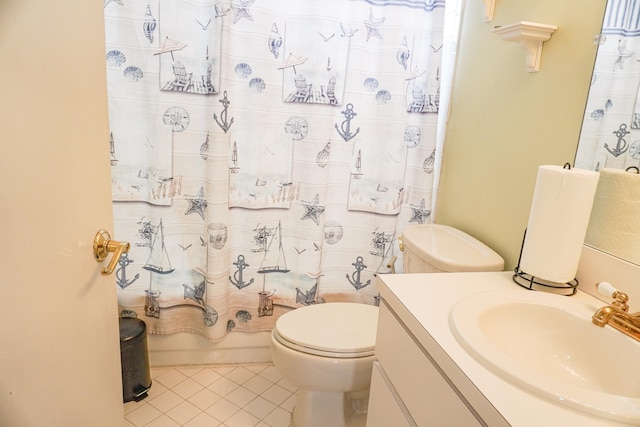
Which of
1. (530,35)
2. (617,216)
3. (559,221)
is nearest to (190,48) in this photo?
(530,35)

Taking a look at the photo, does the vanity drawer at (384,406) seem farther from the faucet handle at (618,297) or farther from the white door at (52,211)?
the white door at (52,211)

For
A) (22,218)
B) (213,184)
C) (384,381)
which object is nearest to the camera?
(22,218)

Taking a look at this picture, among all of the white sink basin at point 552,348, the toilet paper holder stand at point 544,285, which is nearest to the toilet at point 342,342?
the toilet paper holder stand at point 544,285

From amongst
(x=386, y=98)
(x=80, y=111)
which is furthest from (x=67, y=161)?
(x=386, y=98)

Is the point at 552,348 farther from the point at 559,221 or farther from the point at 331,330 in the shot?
the point at 331,330

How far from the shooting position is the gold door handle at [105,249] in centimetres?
85

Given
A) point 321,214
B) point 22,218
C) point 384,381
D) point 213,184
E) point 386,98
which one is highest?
point 386,98

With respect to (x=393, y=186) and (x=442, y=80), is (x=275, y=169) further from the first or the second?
(x=442, y=80)

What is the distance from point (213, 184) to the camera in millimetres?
1683

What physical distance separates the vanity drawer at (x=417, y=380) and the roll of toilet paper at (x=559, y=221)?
0.40 metres

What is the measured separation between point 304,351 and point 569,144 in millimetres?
1028

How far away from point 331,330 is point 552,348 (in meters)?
0.74

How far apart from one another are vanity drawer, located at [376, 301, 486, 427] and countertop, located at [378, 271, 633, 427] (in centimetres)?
3

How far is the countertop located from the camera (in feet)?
2.02
